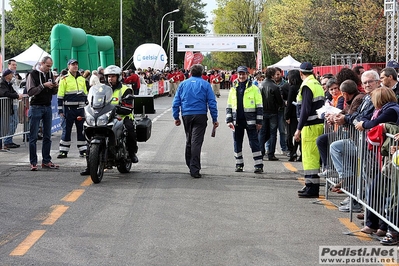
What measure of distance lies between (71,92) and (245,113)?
3.91 meters

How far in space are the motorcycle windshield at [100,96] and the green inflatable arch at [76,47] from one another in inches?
837

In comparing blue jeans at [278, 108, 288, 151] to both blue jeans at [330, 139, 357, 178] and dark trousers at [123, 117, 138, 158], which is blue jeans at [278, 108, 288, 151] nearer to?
dark trousers at [123, 117, 138, 158]

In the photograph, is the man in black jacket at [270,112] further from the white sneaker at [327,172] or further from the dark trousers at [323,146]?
the dark trousers at [323,146]

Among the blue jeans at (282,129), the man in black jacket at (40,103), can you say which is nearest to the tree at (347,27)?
the blue jeans at (282,129)

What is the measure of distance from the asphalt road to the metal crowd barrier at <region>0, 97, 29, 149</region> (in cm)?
306

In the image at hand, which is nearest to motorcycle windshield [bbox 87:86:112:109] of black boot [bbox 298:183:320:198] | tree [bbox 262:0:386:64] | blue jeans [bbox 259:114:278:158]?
black boot [bbox 298:183:320:198]

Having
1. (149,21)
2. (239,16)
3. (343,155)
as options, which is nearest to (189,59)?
(149,21)

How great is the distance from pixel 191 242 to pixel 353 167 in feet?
7.89

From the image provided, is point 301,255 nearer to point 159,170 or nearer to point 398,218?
point 398,218

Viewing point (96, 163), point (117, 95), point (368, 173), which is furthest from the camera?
point (117, 95)

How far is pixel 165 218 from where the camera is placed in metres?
8.79

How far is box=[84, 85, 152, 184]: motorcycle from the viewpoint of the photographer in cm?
1159

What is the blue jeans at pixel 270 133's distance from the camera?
15188 mm

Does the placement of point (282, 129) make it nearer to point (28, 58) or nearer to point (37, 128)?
point (37, 128)
